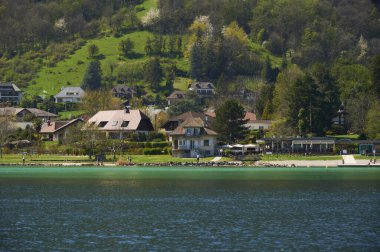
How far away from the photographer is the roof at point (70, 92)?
174m

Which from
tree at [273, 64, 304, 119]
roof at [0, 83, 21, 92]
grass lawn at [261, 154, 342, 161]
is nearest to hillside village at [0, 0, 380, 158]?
tree at [273, 64, 304, 119]

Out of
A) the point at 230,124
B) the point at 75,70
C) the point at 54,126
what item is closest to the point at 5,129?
the point at 54,126

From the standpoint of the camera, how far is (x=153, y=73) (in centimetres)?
→ 17725

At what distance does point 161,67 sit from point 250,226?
146000 mm

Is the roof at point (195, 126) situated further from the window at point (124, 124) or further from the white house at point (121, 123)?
the window at point (124, 124)

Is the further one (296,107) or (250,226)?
(296,107)

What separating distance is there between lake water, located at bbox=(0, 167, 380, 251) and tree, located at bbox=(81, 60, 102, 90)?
104 meters

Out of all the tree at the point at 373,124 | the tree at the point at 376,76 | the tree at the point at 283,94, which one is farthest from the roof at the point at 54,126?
the tree at the point at 376,76

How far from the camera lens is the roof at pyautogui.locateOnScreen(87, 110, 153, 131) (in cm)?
12169

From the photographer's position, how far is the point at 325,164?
95.4 meters

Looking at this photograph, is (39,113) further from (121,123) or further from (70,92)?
(121,123)

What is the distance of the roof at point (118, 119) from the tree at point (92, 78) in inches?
2130

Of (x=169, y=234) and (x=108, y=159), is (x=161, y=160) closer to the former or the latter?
(x=108, y=159)

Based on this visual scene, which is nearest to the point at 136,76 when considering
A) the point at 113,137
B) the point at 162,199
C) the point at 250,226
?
the point at 113,137
